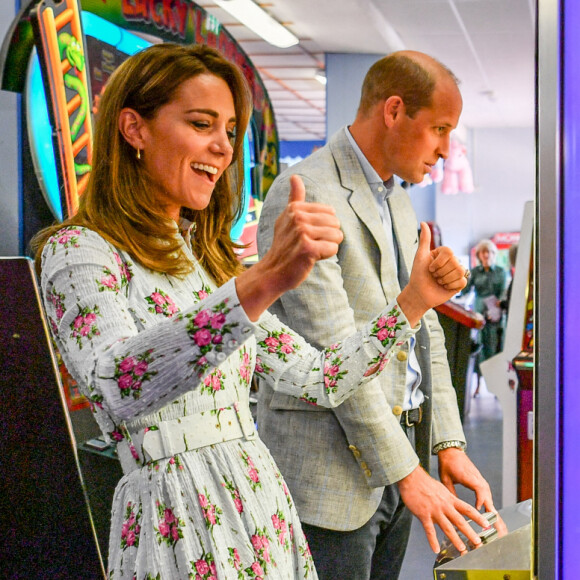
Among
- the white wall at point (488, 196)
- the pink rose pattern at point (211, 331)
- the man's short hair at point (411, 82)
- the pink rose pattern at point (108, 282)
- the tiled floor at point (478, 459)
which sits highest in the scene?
the white wall at point (488, 196)

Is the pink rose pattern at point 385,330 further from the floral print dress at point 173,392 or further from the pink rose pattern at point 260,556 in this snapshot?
the pink rose pattern at point 260,556

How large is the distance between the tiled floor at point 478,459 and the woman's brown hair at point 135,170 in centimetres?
260

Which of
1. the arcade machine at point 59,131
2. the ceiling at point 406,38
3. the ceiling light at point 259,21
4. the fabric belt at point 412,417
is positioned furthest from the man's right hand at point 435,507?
the ceiling at point 406,38

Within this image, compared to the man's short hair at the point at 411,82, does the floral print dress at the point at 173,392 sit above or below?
below

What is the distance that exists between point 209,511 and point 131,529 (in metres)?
0.11

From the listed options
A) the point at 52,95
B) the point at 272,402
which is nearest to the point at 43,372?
the point at 272,402

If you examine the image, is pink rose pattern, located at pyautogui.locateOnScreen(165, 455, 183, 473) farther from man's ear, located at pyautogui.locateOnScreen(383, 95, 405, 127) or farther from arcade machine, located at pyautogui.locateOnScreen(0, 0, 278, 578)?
arcade machine, located at pyautogui.locateOnScreen(0, 0, 278, 578)

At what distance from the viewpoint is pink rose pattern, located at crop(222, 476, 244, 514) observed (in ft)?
3.45

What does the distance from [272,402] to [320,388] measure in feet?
1.02

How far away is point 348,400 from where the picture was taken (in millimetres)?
1443

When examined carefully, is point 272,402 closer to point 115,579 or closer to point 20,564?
point 115,579

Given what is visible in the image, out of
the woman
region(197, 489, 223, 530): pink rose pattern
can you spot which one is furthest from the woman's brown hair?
region(197, 489, 223, 530): pink rose pattern

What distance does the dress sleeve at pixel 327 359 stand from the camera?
1.22 meters

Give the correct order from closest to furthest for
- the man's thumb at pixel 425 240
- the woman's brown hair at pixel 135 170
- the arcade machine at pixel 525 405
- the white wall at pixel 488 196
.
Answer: the woman's brown hair at pixel 135 170
the man's thumb at pixel 425 240
the arcade machine at pixel 525 405
the white wall at pixel 488 196
